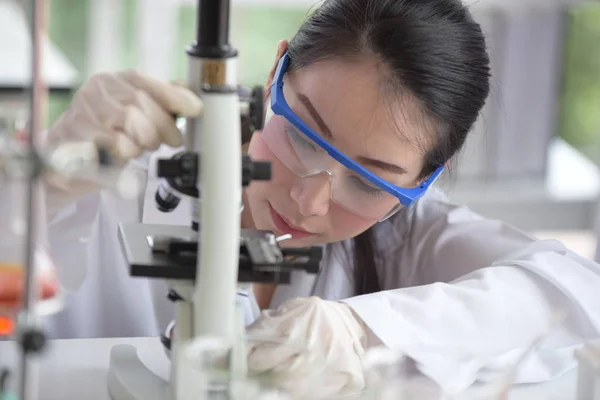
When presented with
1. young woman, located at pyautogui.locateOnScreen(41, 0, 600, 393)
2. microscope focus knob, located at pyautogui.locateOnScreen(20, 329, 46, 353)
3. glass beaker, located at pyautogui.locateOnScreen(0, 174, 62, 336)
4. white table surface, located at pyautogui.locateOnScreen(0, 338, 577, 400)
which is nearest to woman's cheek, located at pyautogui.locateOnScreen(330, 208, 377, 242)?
young woman, located at pyautogui.locateOnScreen(41, 0, 600, 393)

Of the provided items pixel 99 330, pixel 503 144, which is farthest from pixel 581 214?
pixel 99 330

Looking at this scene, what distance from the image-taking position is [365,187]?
1377 mm

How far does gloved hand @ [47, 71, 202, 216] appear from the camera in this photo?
1.00 meters

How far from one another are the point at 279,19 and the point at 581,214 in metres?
1.62

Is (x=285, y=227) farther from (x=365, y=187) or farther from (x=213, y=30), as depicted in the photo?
(x=213, y=30)

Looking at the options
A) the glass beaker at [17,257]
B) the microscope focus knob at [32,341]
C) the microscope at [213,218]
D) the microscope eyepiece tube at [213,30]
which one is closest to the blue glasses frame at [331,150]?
the microscope at [213,218]

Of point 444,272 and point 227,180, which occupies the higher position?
point 227,180

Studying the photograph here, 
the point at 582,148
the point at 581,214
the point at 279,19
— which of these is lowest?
the point at 581,214

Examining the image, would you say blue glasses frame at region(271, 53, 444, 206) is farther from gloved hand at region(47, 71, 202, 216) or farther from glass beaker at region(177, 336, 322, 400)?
glass beaker at region(177, 336, 322, 400)

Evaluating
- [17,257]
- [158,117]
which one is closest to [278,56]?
[158,117]

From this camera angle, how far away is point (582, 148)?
415cm

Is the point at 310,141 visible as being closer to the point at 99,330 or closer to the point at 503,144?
the point at 99,330

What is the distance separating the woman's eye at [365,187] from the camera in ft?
4.45

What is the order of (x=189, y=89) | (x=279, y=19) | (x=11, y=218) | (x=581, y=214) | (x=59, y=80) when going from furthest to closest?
(x=581, y=214), (x=279, y=19), (x=59, y=80), (x=189, y=89), (x=11, y=218)
